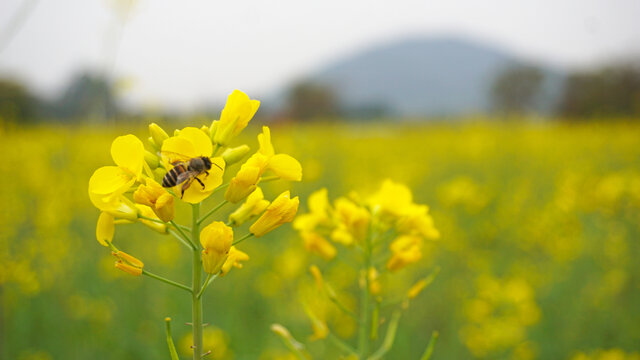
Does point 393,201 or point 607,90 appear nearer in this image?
point 393,201

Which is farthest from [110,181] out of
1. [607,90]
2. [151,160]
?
[607,90]

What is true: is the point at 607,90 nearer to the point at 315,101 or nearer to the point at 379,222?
the point at 379,222

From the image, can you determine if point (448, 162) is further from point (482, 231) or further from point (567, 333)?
point (567, 333)

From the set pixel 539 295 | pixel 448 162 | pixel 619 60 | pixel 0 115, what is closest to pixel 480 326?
pixel 539 295

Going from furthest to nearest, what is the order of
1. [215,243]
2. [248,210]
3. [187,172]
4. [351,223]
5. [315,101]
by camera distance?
1. [315,101]
2. [351,223]
3. [248,210]
4. [187,172]
5. [215,243]

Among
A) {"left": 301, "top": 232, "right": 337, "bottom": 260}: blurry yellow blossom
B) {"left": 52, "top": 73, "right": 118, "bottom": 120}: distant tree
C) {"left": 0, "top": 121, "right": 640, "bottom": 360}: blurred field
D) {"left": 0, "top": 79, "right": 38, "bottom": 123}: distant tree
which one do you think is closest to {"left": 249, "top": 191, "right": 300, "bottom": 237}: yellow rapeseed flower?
{"left": 301, "top": 232, "right": 337, "bottom": 260}: blurry yellow blossom
